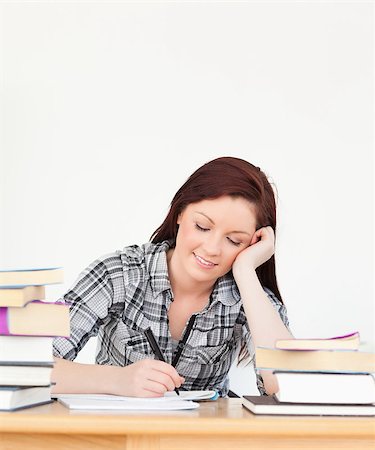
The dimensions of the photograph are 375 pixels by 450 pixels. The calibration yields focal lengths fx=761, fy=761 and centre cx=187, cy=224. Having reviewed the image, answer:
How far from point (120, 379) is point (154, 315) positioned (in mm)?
535

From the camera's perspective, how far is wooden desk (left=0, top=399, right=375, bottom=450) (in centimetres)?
103

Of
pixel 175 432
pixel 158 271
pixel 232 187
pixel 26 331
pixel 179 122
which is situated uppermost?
pixel 179 122

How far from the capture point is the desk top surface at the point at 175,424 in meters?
1.02

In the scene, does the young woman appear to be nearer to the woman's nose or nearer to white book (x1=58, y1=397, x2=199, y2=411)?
the woman's nose

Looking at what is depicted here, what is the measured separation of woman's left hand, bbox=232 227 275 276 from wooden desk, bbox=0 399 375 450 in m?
0.76

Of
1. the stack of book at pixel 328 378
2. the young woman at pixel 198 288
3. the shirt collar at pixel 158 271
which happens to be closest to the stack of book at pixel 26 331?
the stack of book at pixel 328 378

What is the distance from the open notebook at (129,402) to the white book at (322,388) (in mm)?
154

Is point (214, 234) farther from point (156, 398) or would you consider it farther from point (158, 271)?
point (156, 398)

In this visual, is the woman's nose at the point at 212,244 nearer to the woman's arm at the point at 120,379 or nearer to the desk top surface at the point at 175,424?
the woman's arm at the point at 120,379

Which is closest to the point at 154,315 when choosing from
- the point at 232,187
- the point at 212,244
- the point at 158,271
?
the point at 158,271

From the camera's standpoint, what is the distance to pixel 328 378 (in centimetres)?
114

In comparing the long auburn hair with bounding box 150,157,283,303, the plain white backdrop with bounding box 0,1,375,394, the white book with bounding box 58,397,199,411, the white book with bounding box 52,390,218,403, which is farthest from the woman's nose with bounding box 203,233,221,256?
the plain white backdrop with bounding box 0,1,375,394

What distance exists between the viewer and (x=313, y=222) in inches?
137

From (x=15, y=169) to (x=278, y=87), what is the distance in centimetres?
132
